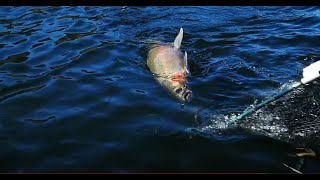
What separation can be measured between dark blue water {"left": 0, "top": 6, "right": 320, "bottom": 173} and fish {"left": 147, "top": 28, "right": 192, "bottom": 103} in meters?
0.14

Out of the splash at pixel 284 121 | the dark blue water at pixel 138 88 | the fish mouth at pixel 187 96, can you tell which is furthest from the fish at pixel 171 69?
the splash at pixel 284 121

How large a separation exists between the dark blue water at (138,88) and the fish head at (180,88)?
0.13 m

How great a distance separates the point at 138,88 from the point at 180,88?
74cm

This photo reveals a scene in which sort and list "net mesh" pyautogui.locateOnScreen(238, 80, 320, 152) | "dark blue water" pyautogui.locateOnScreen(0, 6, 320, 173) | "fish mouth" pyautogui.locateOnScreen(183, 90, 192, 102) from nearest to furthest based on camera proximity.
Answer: "dark blue water" pyautogui.locateOnScreen(0, 6, 320, 173) < "net mesh" pyautogui.locateOnScreen(238, 80, 320, 152) < "fish mouth" pyautogui.locateOnScreen(183, 90, 192, 102)

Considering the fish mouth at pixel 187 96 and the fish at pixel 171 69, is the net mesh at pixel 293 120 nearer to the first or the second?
the fish mouth at pixel 187 96

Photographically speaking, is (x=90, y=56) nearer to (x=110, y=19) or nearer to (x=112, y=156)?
(x=110, y=19)

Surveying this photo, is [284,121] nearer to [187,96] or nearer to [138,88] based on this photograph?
[187,96]

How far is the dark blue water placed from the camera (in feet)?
14.7

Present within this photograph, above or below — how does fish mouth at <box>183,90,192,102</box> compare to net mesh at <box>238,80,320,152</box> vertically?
above

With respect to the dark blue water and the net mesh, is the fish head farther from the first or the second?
the net mesh

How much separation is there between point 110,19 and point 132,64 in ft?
11.5

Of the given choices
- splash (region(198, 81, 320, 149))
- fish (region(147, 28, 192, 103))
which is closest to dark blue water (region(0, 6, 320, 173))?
splash (region(198, 81, 320, 149))

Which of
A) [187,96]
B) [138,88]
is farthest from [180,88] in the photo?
[138,88]

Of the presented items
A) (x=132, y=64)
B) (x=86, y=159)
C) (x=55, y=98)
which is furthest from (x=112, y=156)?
(x=132, y=64)
